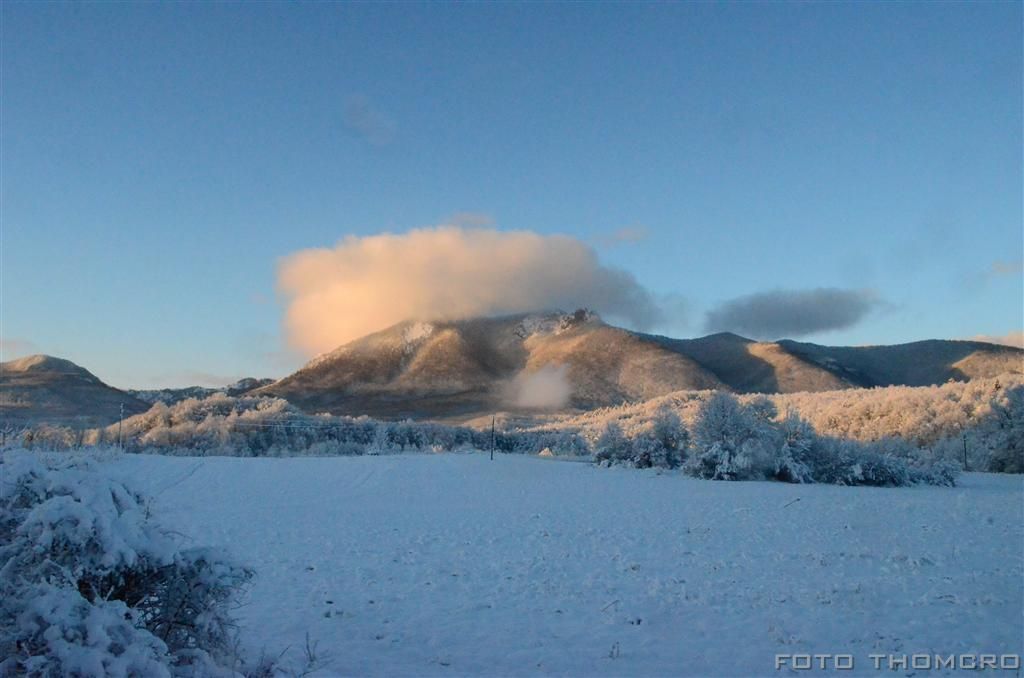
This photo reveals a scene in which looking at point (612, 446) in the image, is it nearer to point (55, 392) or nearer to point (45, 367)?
point (55, 392)

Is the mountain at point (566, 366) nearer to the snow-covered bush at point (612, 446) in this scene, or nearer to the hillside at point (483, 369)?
the hillside at point (483, 369)

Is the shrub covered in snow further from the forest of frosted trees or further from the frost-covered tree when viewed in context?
the frost-covered tree

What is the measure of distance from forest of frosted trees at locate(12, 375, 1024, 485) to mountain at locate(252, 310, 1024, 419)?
21996 mm

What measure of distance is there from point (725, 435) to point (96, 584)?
18378 millimetres

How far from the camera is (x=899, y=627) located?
257 inches

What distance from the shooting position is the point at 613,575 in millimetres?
8672

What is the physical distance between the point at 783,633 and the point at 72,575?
5.43 meters

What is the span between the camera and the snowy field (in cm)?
614

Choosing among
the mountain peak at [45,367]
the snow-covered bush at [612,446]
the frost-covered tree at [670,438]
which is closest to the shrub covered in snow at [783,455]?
the frost-covered tree at [670,438]

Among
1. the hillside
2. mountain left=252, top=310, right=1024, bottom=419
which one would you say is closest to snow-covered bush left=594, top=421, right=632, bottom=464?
mountain left=252, top=310, right=1024, bottom=419

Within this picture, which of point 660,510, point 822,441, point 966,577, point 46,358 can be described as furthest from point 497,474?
point 46,358

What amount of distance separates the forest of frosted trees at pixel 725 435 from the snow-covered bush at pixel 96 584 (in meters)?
10.7

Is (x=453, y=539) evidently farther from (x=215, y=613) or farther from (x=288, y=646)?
(x=215, y=613)

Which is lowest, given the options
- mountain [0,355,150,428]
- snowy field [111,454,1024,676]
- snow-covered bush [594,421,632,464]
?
snowy field [111,454,1024,676]
